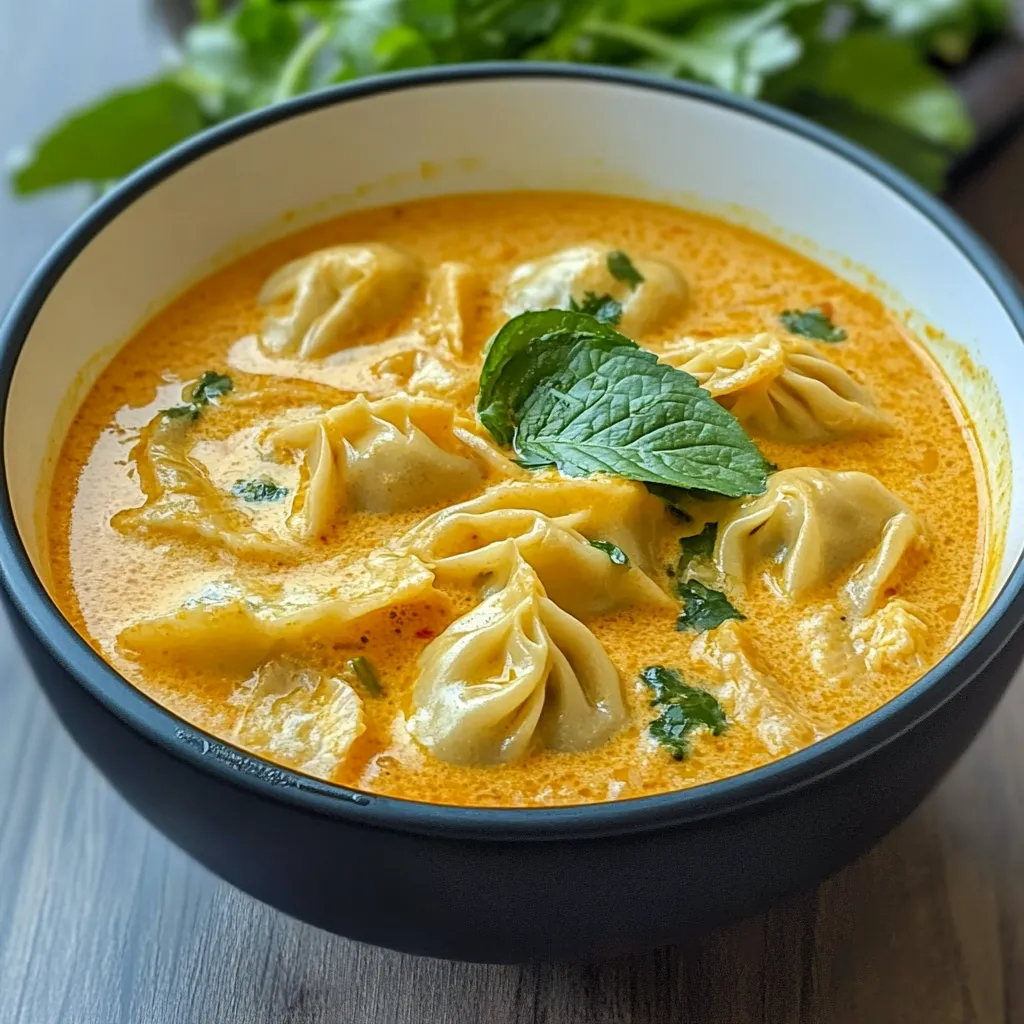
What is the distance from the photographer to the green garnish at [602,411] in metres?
2.16

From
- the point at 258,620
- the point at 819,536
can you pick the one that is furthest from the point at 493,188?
the point at 258,620

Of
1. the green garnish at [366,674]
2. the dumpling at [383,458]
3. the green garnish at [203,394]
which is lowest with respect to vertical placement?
the green garnish at [366,674]

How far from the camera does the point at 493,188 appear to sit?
303 cm

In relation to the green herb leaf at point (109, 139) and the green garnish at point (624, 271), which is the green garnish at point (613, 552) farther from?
the green herb leaf at point (109, 139)

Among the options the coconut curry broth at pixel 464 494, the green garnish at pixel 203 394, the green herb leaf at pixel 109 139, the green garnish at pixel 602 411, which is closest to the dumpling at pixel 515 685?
the coconut curry broth at pixel 464 494

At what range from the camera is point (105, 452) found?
95.3 inches

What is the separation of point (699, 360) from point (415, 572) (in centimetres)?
71

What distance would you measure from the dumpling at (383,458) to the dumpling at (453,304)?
254 mm

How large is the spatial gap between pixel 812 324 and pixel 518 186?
0.75 m

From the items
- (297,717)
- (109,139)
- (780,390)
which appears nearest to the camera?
(297,717)

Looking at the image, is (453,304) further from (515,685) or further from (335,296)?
(515,685)

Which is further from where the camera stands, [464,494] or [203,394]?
[203,394]

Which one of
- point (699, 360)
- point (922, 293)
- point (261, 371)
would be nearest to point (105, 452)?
point (261, 371)

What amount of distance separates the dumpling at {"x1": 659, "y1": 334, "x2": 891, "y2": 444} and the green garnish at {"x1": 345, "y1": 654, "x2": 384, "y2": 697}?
782 millimetres
